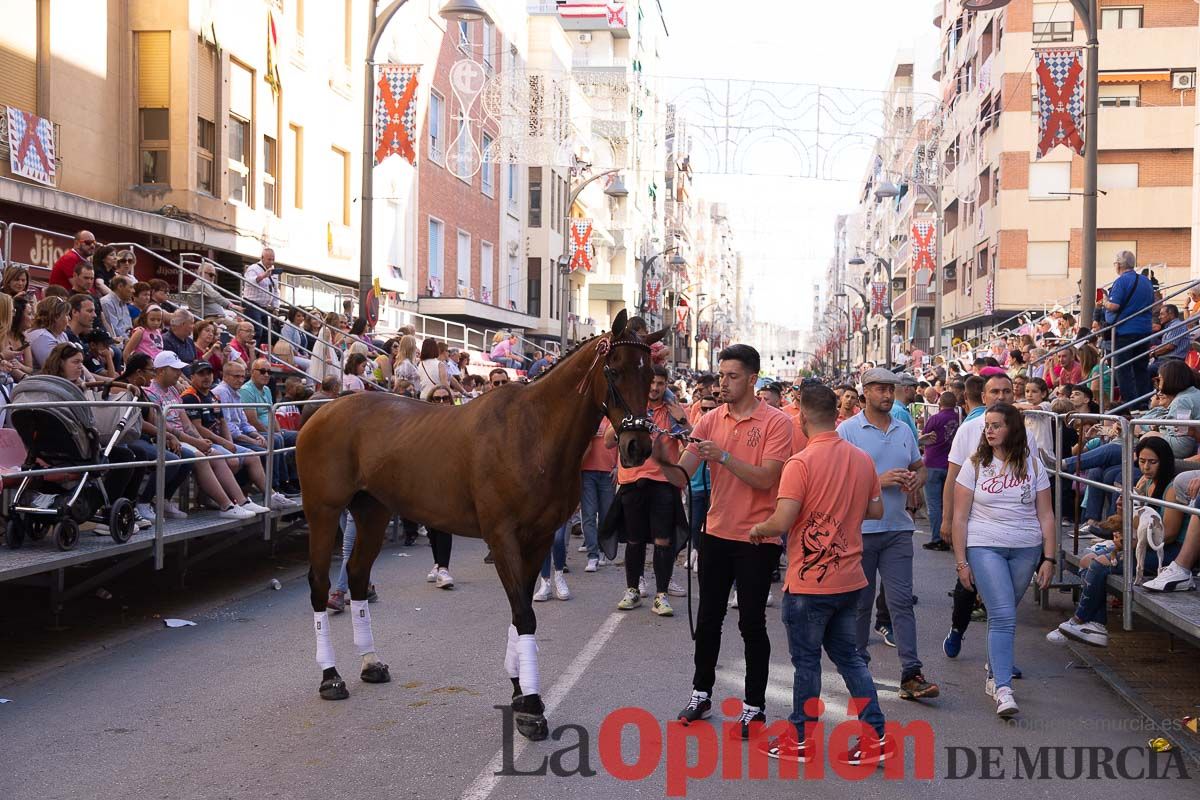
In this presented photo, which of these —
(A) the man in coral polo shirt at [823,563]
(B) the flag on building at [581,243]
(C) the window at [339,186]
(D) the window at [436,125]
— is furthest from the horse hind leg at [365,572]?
(B) the flag on building at [581,243]

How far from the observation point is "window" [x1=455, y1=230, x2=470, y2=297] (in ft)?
120

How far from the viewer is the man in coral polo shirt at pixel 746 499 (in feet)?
20.9

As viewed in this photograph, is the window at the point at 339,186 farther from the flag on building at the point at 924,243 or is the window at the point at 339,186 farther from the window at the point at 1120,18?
the window at the point at 1120,18

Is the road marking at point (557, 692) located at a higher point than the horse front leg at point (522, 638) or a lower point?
lower

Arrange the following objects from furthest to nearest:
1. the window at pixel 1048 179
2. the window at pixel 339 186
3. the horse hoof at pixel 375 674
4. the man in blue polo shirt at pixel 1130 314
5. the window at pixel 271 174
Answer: the window at pixel 1048 179 → the window at pixel 339 186 → the window at pixel 271 174 → the man in blue polo shirt at pixel 1130 314 → the horse hoof at pixel 375 674

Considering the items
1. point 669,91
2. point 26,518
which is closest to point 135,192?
point 669,91

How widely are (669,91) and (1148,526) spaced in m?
17.5

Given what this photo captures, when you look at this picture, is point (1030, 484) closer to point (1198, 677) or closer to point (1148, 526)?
point (1148, 526)

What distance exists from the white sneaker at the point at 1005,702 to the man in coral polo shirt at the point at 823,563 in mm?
1097

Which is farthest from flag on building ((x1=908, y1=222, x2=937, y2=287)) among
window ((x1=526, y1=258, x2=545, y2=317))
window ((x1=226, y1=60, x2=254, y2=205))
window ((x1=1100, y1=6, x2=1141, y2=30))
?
window ((x1=226, y1=60, x2=254, y2=205))

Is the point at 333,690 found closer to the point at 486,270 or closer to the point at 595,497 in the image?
the point at 595,497

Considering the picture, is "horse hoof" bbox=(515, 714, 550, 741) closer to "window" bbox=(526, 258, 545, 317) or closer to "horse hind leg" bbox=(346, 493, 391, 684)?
"horse hind leg" bbox=(346, 493, 391, 684)

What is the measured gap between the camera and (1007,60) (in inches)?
1860

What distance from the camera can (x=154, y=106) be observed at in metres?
20.1
